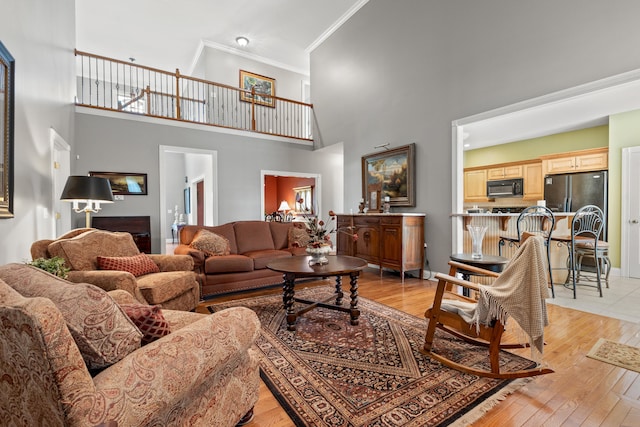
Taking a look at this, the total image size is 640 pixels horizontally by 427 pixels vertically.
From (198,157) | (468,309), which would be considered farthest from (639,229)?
(198,157)

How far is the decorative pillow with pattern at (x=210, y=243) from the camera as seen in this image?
387 cm

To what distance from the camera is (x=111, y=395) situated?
2.68 feet

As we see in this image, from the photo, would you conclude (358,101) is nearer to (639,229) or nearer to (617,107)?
(617,107)

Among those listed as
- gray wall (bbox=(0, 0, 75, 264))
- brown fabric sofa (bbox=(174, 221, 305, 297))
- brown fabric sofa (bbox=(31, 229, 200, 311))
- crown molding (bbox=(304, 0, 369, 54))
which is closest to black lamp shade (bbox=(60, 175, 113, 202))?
gray wall (bbox=(0, 0, 75, 264))

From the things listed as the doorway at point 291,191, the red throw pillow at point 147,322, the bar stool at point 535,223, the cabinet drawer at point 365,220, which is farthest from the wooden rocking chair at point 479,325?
the doorway at point 291,191

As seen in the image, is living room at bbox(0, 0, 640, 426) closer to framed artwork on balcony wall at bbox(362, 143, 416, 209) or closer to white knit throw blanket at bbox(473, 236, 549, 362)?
framed artwork on balcony wall at bbox(362, 143, 416, 209)

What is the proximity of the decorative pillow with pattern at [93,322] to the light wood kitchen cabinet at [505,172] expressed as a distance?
303 inches

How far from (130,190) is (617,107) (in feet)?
26.6

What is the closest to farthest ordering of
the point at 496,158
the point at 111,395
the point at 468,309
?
the point at 111,395, the point at 468,309, the point at 496,158

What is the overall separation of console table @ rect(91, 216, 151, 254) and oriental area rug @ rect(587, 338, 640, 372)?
6.12m

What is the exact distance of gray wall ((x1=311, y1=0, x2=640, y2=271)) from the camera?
10.3ft

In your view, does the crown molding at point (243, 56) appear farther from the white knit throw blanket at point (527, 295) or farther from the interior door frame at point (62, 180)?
the white knit throw blanket at point (527, 295)

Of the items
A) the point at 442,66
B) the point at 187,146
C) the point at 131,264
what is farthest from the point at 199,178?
the point at 442,66

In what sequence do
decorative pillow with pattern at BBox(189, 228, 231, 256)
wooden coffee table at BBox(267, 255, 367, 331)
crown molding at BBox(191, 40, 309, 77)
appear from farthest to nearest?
crown molding at BBox(191, 40, 309, 77), decorative pillow with pattern at BBox(189, 228, 231, 256), wooden coffee table at BBox(267, 255, 367, 331)
